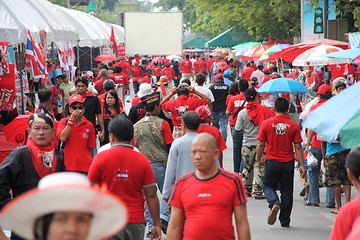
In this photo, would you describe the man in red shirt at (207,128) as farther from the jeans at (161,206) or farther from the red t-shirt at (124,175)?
the red t-shirt at (124,175)

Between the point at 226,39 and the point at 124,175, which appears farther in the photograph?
the point at 226,39

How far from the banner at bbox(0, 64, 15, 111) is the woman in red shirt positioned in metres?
1.67

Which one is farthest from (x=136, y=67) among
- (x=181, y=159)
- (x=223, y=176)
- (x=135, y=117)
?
(x=223, y=176)

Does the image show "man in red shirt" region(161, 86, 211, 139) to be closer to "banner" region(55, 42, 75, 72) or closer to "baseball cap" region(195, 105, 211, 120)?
"baseball cap" region(195, 105, 211, 120)

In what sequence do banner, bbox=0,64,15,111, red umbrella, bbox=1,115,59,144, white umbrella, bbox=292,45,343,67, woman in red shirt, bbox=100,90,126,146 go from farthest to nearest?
white umbrella, bbox=292,45,343,67
woman in red shirt, bbox=100,90,126,146
banner, bbox=0,64,15,111
red umbrella, bbox=1,115,59,144

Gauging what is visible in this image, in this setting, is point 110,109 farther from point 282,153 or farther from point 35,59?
point 282,153

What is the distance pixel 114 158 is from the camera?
529cm

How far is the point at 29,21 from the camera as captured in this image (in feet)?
33.7

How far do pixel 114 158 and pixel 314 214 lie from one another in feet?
17.1

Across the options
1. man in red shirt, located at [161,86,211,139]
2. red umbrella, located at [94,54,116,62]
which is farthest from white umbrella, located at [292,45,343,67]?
red umbrella, located at [94,54,116,62]

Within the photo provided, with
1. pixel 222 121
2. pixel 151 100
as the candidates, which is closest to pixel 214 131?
pixel 151 100

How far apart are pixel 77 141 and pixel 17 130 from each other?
57.7 inches

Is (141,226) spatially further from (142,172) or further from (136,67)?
(136,67)

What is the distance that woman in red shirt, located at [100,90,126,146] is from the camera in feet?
34.5
